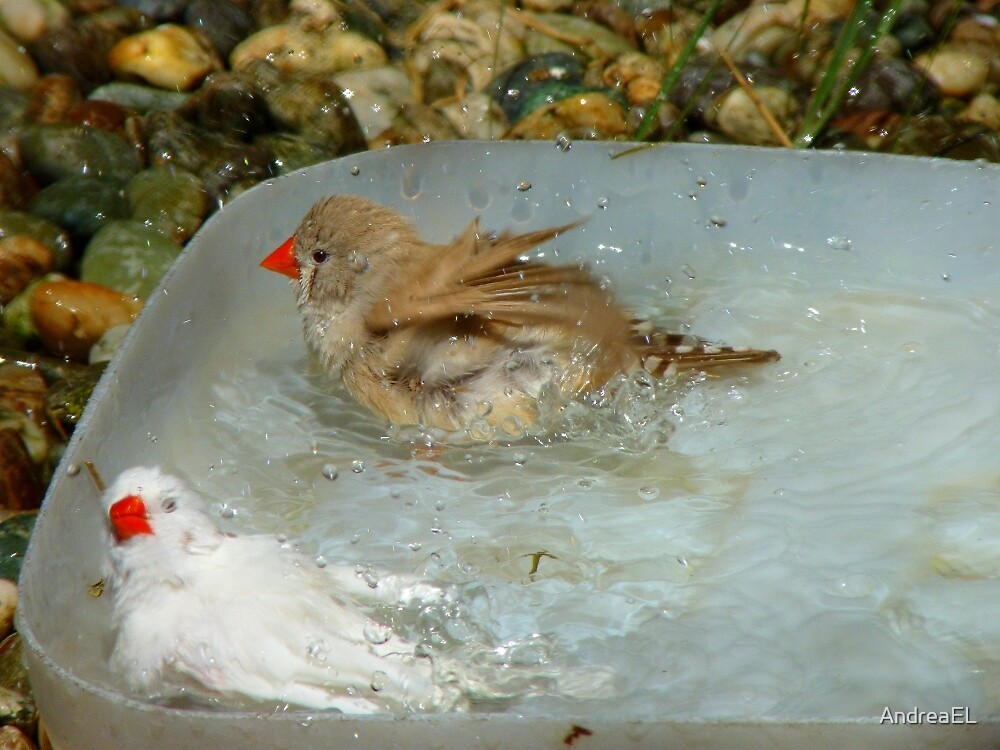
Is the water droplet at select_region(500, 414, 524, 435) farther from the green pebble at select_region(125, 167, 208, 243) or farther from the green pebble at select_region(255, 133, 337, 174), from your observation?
the green pebble at select_region(255, 133, 337, 174)

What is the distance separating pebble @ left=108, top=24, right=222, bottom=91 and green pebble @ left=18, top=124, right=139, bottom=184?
0.74 meters

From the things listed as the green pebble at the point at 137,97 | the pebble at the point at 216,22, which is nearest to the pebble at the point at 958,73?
the pebble at the point at 216,22

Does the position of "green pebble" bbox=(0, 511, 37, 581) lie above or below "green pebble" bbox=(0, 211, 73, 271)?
below

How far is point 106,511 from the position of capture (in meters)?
2.31

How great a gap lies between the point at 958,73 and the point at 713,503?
3.43m

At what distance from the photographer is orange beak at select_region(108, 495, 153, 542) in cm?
225

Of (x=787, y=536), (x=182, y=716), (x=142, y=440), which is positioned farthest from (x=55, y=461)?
(x=787, y=536)

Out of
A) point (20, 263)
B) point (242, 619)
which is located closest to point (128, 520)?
point (242, 619)

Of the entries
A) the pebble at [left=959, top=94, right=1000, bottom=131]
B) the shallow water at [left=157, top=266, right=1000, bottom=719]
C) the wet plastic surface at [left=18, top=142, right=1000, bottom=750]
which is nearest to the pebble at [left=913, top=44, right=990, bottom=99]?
the pebble at [left=959, top=94, right=1000, bottom=131]

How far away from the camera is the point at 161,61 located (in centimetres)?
498

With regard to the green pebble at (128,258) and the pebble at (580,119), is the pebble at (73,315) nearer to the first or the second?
the green pebble at (128,258)

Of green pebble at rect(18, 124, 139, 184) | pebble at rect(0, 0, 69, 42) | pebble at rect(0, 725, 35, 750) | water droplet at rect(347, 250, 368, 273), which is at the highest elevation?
pebble at rect(0, 0, 69, 42)

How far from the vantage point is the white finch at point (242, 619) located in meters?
2.06

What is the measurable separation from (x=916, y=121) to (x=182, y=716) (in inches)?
161
